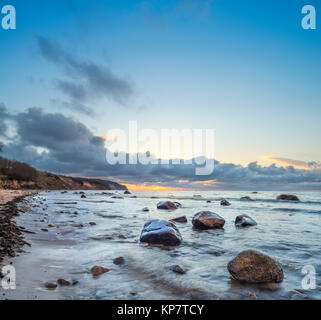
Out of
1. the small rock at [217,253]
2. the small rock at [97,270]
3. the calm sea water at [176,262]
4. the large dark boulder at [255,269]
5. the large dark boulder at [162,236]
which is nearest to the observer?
the calm sea water at [176,262]

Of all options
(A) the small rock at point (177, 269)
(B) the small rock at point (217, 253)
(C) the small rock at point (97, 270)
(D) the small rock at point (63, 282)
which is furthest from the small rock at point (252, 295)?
(D) the small rock at point (63, 282)

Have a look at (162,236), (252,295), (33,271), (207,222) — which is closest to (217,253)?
(162,236)

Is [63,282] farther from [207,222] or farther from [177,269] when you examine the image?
[207,222]

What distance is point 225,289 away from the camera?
3158 mm

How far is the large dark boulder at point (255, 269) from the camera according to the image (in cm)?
344

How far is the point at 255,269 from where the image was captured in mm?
3504

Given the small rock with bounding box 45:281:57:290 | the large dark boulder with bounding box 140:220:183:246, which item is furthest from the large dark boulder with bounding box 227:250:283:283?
the small rock with bounding box 45:281:57:290

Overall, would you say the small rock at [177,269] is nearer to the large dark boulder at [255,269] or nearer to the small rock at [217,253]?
the large dark boulder at [255,269]

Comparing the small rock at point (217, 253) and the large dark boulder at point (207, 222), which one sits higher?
the small rock at point (217, 253)

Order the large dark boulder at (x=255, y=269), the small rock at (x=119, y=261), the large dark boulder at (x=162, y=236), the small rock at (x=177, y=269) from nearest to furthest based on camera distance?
the large dark boulder at (x=255, y=269)
the small rock at (x=177, y=269)
the small rock at (x=119, y=261)
the large dark boulder at (x=162, y=236)

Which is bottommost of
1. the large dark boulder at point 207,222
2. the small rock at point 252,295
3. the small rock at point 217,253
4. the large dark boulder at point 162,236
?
the large dark boulder at point 207,222

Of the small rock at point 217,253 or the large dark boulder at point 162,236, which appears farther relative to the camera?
the large dark boulder at point 162,236
